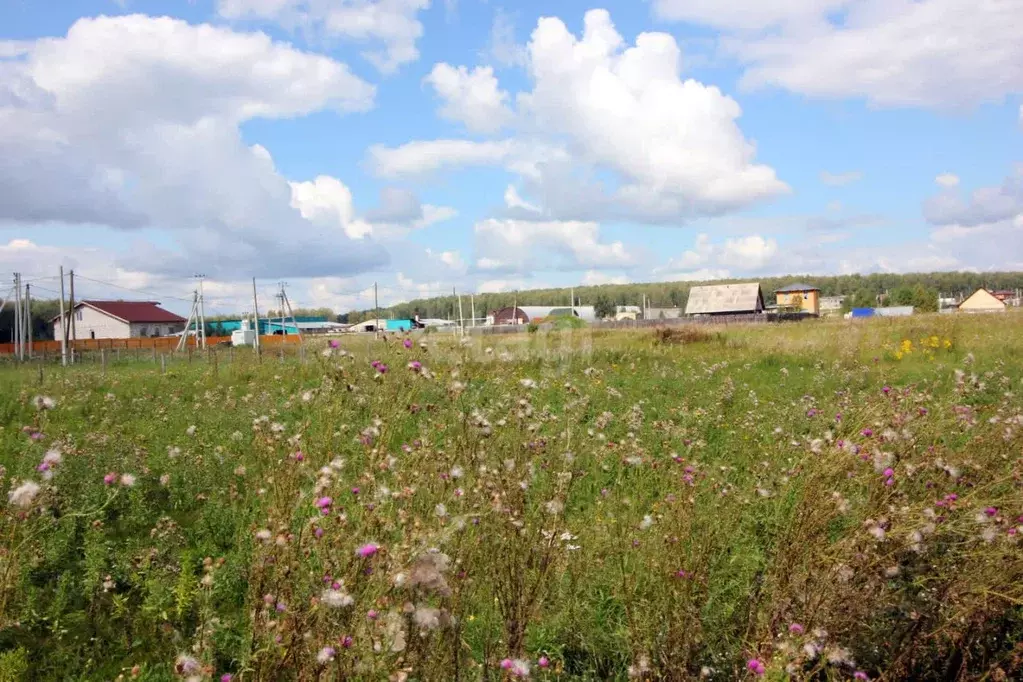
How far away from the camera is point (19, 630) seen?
147 inches

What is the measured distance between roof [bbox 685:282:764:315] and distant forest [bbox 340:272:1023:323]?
43.5 m

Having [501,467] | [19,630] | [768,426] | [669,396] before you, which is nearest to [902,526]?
[501,467]

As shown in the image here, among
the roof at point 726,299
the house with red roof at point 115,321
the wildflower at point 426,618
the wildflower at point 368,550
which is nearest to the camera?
the wildflower at point 426,618

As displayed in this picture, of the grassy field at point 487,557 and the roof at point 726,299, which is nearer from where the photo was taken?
the grassy field at point 487,557

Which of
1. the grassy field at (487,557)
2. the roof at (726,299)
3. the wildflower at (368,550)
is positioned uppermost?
the roof at (726,299)

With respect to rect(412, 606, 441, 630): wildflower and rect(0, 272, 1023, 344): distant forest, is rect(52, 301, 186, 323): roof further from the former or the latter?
rect(412, 606, 441, 630): wildflower

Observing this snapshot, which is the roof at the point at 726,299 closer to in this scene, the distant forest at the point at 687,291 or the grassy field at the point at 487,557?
the distant forest at the point at 687,291

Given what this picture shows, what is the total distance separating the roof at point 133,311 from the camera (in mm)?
61219

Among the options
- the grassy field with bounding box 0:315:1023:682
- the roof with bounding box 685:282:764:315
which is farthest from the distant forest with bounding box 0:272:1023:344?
the grassy field with bounding box 0:315:1023:682

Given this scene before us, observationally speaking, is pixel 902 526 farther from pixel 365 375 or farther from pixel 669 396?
pixel 669 396

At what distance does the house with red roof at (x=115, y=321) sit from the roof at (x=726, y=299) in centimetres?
4649

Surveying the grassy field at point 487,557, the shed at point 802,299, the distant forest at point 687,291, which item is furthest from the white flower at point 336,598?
A: the distant forest at point 687,291

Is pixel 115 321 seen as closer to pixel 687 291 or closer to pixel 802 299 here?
pixel 802 299

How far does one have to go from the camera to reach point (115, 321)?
60906mm
